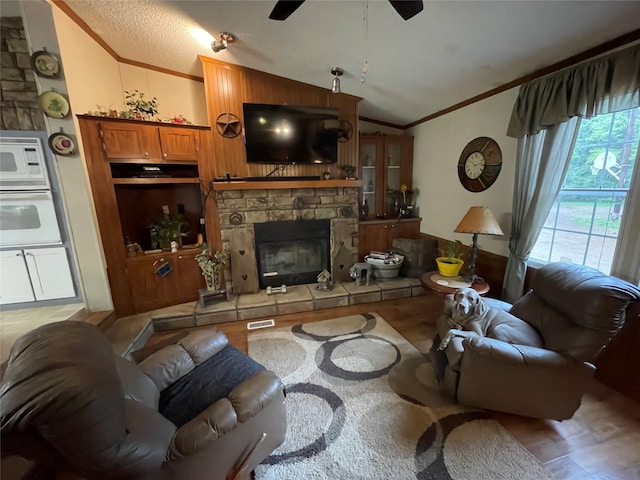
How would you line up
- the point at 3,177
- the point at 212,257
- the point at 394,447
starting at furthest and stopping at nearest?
1. the point at 212,257
2. the point at 3,177
3. the point at 394,447

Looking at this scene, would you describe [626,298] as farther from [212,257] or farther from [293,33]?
[212,257]

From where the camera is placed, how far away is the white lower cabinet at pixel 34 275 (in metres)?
2.67

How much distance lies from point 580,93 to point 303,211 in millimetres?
2710

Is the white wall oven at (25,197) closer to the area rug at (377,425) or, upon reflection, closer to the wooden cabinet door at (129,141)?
the wooden cabinet door at (129,141)

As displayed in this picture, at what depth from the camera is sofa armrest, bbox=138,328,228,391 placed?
58.2 inches

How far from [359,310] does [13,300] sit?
148 inches

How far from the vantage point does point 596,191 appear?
6.67ft

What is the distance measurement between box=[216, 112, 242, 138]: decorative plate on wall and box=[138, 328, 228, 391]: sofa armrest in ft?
7.44

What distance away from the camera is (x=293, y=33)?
2.19m

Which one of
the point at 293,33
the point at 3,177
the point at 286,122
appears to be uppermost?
the point at 293,33

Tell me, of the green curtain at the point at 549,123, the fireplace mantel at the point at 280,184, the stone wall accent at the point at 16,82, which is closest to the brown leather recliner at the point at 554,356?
the green curtain at the point at 549,123

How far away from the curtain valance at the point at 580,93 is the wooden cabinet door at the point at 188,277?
12.0ft

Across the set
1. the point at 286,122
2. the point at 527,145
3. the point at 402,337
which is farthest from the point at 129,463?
the point at 527,145

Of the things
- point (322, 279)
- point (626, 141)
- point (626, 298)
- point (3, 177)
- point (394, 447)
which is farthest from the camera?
point (322, 279)
